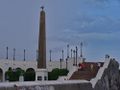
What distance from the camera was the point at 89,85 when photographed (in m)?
21.9

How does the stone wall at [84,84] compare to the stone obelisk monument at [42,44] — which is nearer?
the stone wall at [84,84]

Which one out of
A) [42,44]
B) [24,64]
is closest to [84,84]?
[42,44]

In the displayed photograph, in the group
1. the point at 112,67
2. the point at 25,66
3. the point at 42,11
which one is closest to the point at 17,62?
the point at 25,66

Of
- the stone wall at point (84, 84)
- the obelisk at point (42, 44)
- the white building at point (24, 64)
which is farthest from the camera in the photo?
the white building at point (24, 64)

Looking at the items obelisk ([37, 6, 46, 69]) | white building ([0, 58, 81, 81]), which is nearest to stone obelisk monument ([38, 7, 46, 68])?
obelisk ([37, 6, 46, 69])

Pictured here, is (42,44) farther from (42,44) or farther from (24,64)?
(24,64)

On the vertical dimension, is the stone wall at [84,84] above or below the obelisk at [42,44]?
below

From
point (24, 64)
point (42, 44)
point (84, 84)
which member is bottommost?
point (84, 84)

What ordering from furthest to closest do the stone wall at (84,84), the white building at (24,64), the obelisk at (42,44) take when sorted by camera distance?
1. the white building at (24,64)
2. the obelisk at (42,44)
3. the stone wall at (84,84)

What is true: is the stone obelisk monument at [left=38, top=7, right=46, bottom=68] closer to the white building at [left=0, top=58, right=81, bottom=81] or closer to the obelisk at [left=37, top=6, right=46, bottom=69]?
the obelisk at [left=37, top=6, right=46, bottom=69]

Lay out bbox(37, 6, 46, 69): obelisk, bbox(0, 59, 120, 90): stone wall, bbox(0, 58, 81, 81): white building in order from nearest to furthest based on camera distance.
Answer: bbox(0, 59, 120, 90): stone wall → bbox(37, 6, 46, 69): obelisk → bbox(0, 58, 81, 81): white building

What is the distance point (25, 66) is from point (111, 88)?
94.3 meters

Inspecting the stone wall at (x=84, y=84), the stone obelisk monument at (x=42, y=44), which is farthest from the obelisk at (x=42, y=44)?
the stone wall at (x=84, y=84)

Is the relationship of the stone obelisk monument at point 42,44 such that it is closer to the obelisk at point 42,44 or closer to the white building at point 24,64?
the obelisk at point 42,44
